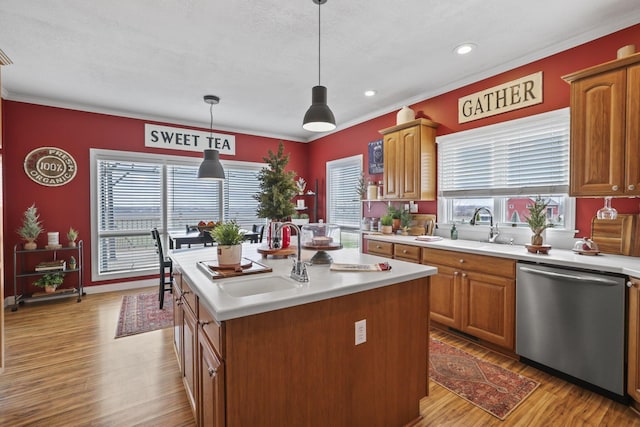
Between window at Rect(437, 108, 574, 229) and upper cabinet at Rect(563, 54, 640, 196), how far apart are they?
41cm

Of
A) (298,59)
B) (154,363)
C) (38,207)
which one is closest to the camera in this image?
(154,363)

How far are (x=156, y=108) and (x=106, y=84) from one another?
906mm

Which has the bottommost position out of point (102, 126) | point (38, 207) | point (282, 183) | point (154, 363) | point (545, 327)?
point (154, 363)

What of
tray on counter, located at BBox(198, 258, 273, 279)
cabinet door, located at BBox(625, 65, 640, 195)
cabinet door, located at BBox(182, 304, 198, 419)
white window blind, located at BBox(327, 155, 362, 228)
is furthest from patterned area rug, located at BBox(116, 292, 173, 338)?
cabinet door, located at BBox(625, 65, 640, 195)

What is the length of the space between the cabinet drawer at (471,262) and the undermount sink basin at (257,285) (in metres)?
1.96

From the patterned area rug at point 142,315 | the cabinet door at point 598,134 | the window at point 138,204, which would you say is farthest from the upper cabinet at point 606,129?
the window at point 138,204

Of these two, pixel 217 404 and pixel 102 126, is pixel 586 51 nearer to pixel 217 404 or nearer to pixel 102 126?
pixel 217 404

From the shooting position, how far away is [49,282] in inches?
161

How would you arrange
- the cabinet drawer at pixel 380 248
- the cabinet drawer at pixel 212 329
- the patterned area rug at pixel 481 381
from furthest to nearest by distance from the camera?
1. the cabinet drawer at pixel 380 248
2. the patterned area rug at pixel 481 381
3. the cabinet drawer at pixel 212 329

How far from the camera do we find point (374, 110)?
4766 mm

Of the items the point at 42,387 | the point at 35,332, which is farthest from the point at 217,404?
the point at 35,332

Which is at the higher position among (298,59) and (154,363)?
(298,59)

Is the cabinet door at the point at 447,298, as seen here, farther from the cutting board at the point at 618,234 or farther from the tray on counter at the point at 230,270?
the tray on counter at the point at 230,270

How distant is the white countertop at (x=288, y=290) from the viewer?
A: 1.27m
